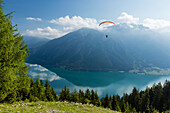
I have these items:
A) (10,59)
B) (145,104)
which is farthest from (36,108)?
(145,104)

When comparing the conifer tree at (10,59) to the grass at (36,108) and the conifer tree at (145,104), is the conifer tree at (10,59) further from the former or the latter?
the conifer tree at (145,104)

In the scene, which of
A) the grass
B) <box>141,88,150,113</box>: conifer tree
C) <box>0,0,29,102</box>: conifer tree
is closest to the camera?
the grass

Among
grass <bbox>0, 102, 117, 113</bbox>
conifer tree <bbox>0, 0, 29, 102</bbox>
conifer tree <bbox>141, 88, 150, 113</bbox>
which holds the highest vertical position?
conifer tree <bbox>0, 0, 29, 102</bbox>

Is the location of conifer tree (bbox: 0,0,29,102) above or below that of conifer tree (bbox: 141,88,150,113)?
above

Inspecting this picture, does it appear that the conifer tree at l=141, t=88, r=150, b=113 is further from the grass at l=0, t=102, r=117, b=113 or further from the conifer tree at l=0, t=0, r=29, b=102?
the conifer tree at l=0, t=0, r=29, b=102

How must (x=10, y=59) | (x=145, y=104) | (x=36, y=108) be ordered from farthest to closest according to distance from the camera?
(x=145, y=104) → (x=10, y=59) → (x=36, y=108)

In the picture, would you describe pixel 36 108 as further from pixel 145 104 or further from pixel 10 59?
pixel 145 104

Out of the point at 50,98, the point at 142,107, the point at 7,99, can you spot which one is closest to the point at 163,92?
the point at 142,107

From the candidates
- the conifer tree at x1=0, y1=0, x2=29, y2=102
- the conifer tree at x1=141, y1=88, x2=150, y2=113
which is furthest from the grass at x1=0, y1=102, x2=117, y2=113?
the conifer tree at x1=141, y1=88, x2=150, y2=113

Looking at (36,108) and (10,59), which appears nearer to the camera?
(36,108)
